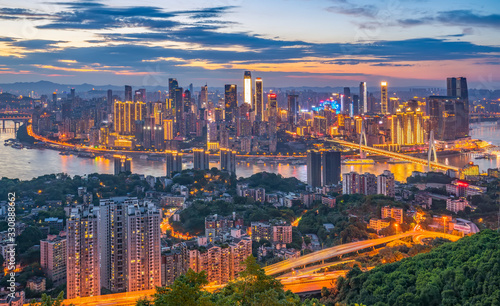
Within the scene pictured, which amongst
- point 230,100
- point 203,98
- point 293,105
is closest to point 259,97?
point 230,100

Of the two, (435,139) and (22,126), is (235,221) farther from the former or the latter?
(22,126)

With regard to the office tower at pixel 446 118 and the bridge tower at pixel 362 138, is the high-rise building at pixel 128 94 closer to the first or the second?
the bridge tower at pixel 362 138

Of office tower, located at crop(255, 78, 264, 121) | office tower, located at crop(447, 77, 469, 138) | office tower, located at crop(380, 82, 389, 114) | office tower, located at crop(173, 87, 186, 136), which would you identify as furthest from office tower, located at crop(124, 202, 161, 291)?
office tower, located at crop(255, 78, 264, 121)

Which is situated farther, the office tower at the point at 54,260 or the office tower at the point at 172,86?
the office tower at the point at 172,86

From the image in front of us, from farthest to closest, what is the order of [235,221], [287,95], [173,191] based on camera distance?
[287,95] < [173,191] < [235,221]

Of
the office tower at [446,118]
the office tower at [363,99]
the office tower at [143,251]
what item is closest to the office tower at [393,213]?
the office tower at [143,251]

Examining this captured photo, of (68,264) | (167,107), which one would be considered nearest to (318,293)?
(68,264)

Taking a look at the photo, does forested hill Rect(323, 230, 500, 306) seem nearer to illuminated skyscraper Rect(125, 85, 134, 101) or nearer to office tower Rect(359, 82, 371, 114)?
illuminated skyscraper Rect(125, 85, 134, 101)
